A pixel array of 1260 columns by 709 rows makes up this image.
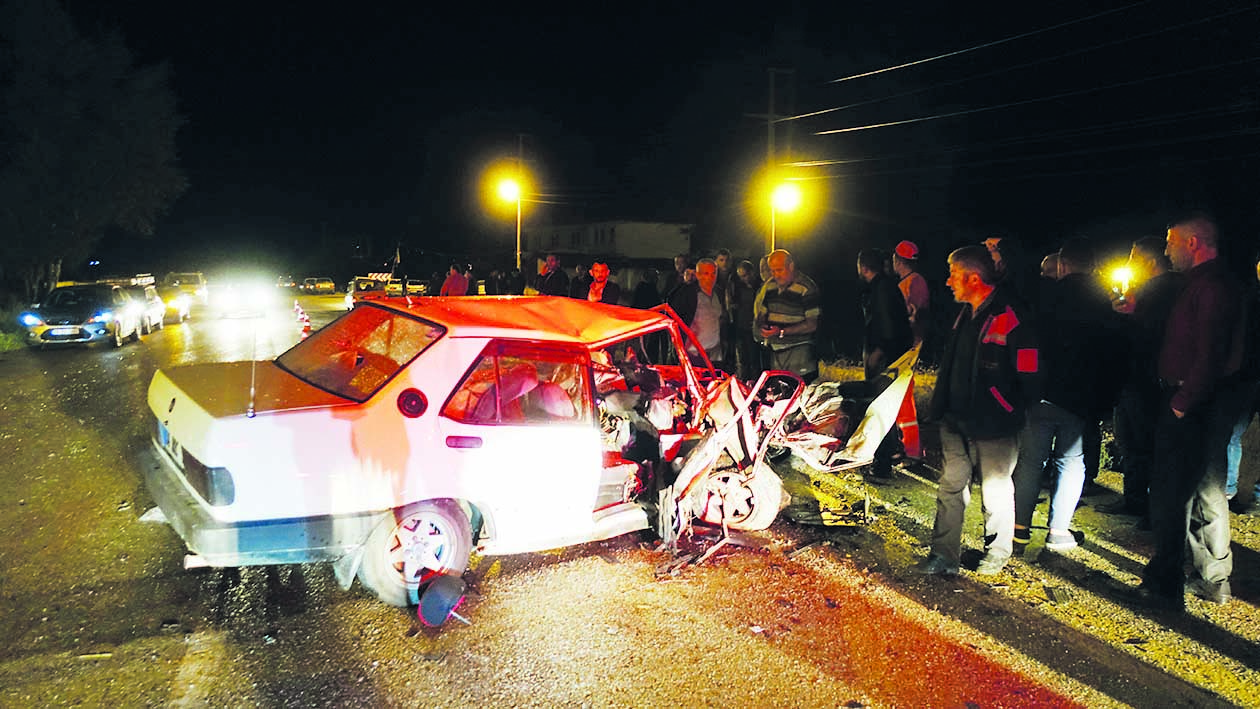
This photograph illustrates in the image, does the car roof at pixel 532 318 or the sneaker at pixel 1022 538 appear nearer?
the car roof at pixel 532 318

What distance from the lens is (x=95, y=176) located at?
25969mm

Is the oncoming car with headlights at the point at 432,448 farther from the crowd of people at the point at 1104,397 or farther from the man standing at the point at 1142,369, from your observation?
the man standing at the point at 1142,369

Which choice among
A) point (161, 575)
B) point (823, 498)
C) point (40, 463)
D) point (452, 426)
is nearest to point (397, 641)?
point (452, 426)

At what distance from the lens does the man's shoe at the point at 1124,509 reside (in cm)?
610

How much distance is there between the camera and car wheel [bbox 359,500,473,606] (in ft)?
13.3

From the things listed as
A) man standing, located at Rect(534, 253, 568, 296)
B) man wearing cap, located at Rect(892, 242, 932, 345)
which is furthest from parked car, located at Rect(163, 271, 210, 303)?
man wearing cap, located at Rect(892, 242, 932, 345)

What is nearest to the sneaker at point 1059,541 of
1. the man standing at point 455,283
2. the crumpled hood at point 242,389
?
the crumpled hood at point 242,389

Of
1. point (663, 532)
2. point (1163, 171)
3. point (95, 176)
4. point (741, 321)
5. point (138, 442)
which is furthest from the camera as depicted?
point (1163, 171)

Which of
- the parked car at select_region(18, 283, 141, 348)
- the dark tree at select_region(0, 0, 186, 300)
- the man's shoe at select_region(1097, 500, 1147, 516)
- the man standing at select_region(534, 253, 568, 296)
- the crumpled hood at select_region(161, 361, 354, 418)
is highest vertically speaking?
the dark tree at select_region(0, 0, 186, 300)

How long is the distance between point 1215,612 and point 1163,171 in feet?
131

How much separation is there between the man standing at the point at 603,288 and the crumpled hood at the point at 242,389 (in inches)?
210

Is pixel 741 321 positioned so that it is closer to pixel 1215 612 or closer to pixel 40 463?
pixel 1215 612

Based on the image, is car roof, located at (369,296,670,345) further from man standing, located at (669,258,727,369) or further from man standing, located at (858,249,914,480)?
man standing, located at (669,258,727,369)

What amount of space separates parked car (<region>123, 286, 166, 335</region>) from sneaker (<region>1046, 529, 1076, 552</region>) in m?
19.2
